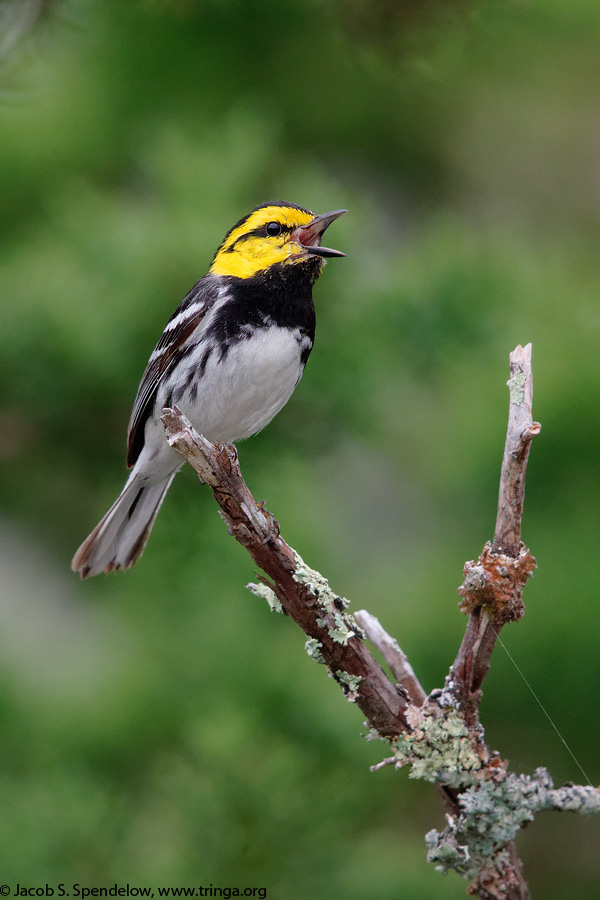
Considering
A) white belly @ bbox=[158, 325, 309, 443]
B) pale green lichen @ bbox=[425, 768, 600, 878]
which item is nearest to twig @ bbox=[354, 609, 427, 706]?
pale green lichen @ bbox=[425, 768, 600, 878]

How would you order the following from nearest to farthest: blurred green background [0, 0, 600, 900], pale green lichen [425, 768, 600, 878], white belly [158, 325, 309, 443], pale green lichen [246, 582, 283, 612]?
pale green lichen [425, 768, 600, 878], pale green lichen [246, 582, 283, 612], blurred green background [0, 0, 600, 900], white belly [158, 325, 309, 443]

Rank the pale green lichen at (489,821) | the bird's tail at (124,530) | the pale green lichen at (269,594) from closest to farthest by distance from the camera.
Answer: the pale green lichen at (489,821), the pale green lichen at (269,594), the bird's tail at (124,530)

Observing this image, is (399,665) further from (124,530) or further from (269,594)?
(124,530)

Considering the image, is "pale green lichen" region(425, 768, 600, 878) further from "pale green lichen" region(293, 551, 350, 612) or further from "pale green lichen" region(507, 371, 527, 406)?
"pale green lichen" region(507, 371, 527, 406)

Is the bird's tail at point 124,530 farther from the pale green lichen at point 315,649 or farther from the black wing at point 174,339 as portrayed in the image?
the pale green lichen at point 315,649

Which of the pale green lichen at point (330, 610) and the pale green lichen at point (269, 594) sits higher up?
the pale green lichen at point (269, 594)

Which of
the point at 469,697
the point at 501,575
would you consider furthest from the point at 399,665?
the point at 501,575

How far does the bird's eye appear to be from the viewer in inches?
79.8

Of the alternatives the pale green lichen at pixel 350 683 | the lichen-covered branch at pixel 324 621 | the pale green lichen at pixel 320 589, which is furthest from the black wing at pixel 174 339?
the pale green lichen at pixel 350 683

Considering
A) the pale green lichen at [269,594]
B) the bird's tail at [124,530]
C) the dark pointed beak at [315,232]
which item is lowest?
the pale green lichen at [269,594]

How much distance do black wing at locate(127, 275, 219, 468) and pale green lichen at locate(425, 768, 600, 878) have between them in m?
1.08

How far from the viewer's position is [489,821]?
1.17m

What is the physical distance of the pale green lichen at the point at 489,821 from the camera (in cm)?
115

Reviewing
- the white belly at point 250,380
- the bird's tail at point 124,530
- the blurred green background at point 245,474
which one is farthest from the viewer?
the bird's tail at point 124,530
